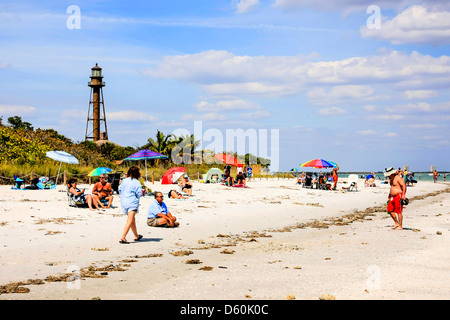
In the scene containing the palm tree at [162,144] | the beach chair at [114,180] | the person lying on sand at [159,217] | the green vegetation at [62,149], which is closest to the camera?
the person lying on sand at [159,217]

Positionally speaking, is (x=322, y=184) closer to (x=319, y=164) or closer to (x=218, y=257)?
(x=319, y=164)

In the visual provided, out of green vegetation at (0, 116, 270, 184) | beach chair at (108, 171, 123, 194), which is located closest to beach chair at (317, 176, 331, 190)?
green vegetation at (0, 116, 270, 184)

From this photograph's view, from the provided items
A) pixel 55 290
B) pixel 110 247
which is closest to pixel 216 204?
pixel 110 247

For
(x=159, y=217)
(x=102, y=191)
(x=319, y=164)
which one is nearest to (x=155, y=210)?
(x=159, y=217)

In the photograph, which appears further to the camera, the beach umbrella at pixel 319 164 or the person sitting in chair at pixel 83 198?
the beach umbrella at pixel 319 164

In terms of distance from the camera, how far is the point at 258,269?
26.2 ft

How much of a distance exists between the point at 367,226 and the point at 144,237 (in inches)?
268

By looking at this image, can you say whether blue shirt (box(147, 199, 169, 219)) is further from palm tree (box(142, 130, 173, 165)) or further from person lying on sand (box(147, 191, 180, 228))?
palm tree (box(142, 130, 173, 165))

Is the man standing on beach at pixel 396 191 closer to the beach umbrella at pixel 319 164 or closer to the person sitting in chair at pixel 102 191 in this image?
the person sitting in chair at pixel 102 191

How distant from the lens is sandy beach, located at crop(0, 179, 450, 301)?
6.56m

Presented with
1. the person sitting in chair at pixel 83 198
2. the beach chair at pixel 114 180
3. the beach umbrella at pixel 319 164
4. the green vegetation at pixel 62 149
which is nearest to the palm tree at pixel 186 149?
the green vegetation at pixel 62 149

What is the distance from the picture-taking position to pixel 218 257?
9258 millimetres

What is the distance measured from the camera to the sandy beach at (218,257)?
21.5ft
